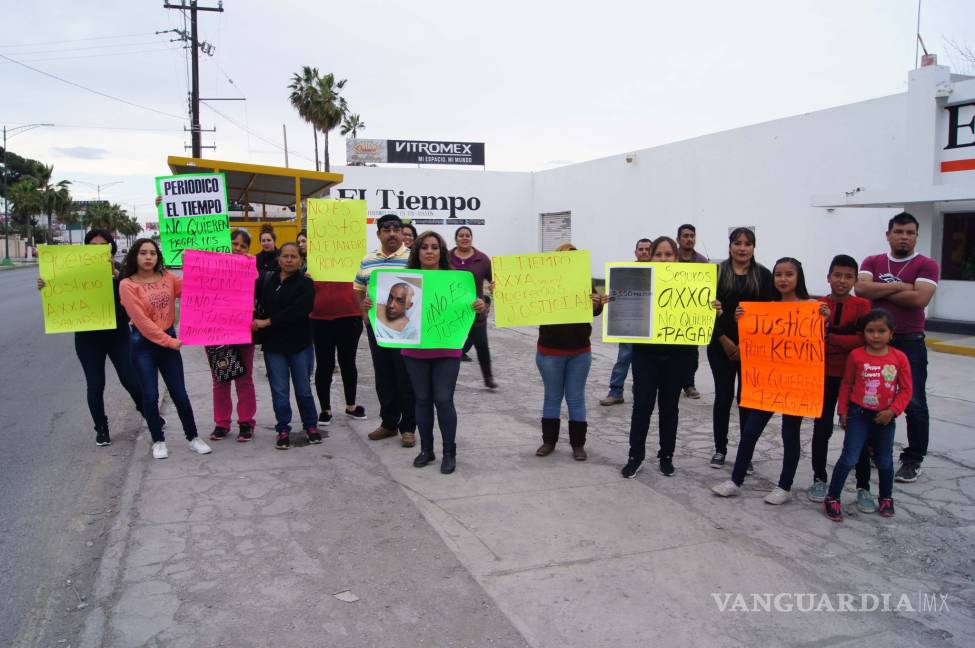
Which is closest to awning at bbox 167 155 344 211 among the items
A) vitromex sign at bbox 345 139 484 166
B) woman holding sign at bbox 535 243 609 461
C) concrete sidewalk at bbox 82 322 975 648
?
concrete sidewalk at bbox 82 322 975 648

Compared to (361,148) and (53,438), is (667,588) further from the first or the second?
(361,148)

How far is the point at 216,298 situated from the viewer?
5.89m

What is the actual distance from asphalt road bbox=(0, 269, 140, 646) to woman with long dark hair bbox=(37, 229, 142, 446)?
33 cm

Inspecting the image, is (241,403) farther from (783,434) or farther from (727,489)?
(783,434)

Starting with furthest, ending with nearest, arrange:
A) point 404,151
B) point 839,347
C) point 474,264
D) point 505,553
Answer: point 404,151, point 474,264, point 839,347, point 505,553

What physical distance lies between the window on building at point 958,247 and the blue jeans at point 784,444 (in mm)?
10640

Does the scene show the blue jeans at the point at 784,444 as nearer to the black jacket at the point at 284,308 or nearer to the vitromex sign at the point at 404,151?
the black jacket at the point at 284,308

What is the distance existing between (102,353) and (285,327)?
1.77 m

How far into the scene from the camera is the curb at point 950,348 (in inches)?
426

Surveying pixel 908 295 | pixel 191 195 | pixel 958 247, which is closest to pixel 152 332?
pixel 191 195

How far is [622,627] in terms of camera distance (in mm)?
3236

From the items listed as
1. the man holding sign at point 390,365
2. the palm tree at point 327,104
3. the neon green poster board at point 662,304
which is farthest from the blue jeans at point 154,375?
the palm tree at point 327,104

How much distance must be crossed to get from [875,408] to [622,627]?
2.32m

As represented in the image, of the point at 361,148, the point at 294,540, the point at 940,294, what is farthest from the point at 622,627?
the point at 361,148
